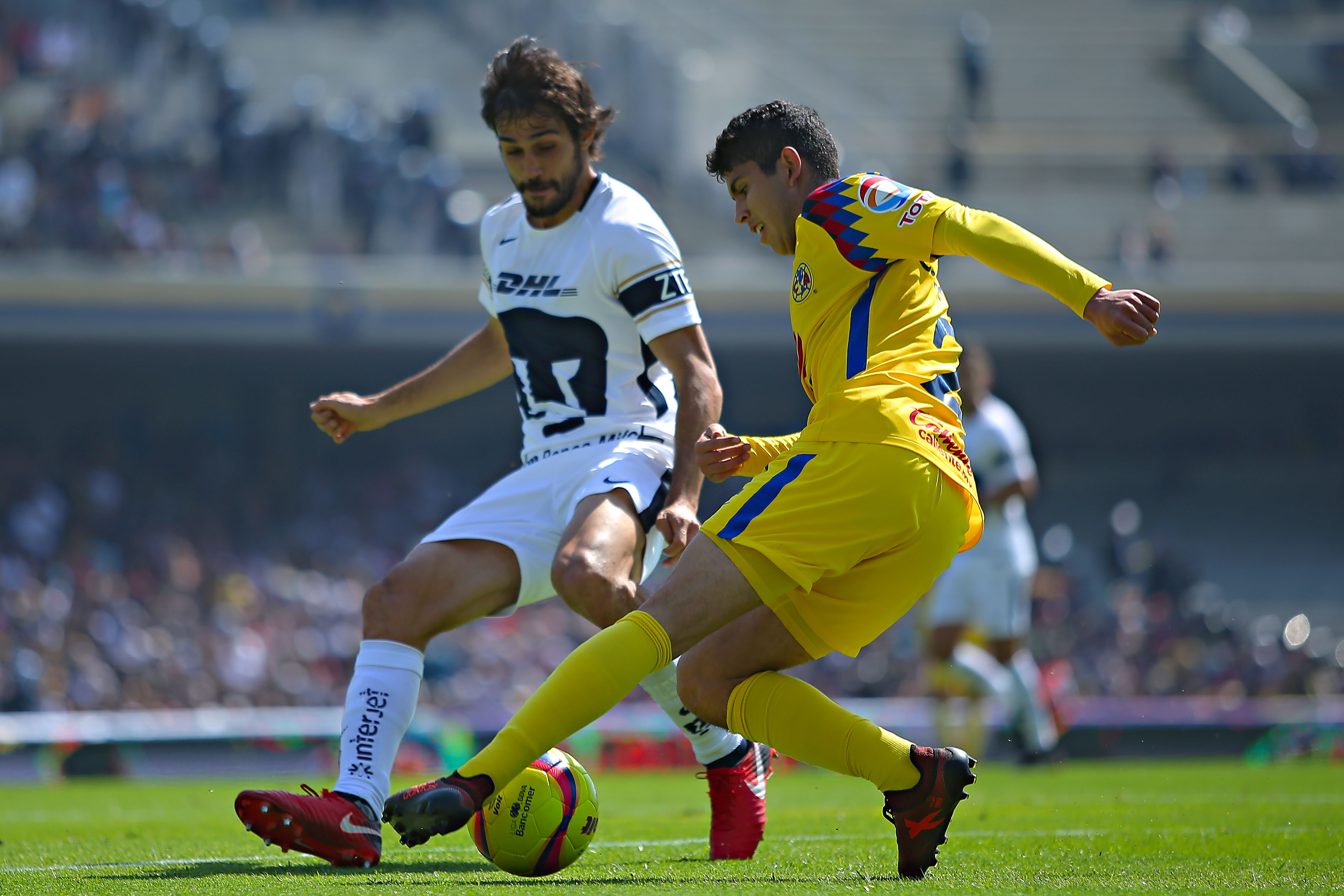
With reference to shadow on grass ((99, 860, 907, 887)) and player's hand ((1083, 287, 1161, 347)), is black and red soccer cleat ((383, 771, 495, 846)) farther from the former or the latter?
player's hand ((1083, 287, 1161, 347))

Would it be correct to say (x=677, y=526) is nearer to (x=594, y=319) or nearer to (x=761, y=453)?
(x=761, y=453)

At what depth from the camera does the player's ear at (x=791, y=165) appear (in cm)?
393

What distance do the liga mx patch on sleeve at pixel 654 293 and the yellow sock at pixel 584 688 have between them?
4.45ft

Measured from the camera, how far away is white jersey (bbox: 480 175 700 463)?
4.68 m

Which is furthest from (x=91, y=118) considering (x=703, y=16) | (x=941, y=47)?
(x=941, y=47)

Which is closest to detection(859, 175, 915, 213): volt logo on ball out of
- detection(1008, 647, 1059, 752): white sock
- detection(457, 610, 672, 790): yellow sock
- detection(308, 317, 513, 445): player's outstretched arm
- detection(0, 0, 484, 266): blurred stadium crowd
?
detection(457, 610, 672, 790): yellow sock

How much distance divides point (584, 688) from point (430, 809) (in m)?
0.51

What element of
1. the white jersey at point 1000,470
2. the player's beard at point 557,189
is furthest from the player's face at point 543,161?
the white jersey at point 1000,470

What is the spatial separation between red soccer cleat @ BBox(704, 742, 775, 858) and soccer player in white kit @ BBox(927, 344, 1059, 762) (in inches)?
186

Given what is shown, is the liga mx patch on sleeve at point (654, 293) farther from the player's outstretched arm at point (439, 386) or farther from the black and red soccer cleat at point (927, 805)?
the black and red soccer cleat at point (927, 805)

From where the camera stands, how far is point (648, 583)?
13.8 metres

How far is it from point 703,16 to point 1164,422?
35.8 ft

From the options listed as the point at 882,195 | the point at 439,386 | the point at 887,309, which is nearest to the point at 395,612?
the point at 439,386

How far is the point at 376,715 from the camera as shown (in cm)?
425
